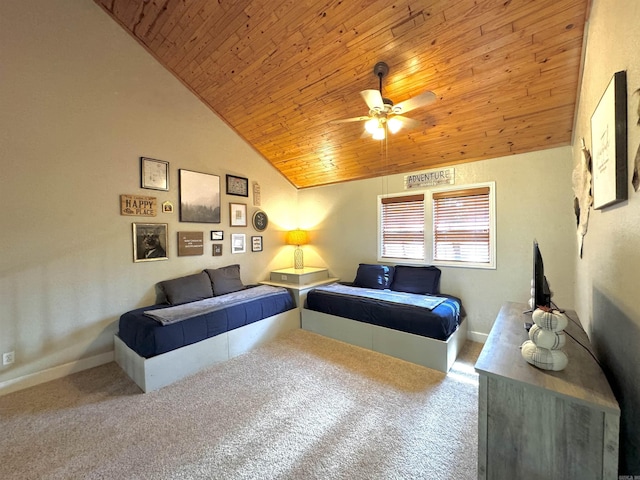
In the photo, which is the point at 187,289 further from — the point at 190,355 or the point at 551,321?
the point at 551,321

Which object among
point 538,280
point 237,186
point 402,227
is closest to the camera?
point 538,280

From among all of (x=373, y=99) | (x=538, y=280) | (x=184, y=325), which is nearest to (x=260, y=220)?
(x=184, y=325)

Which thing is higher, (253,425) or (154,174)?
(154,174)

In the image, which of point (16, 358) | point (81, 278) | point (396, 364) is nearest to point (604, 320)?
point (396, 364)

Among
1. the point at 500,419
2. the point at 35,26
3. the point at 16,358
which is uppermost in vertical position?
the point at 35,26

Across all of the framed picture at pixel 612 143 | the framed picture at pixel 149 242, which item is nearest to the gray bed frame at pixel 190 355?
the framed picture at pixel 149 242

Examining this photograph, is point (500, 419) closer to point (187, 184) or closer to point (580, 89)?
point (580, 89)

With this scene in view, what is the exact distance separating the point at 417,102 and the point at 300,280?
2.92 metres

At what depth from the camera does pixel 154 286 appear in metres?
3.29

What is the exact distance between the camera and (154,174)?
3275 mm

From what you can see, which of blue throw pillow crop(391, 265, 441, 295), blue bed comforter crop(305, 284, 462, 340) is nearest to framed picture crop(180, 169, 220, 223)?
blue bed comforter crop(305, 284, 462, 340)

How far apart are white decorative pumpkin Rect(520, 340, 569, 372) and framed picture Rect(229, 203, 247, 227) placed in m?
3.86

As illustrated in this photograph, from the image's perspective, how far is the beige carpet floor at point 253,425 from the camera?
1.56 meters

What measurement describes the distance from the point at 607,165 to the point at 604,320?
0.83 m
